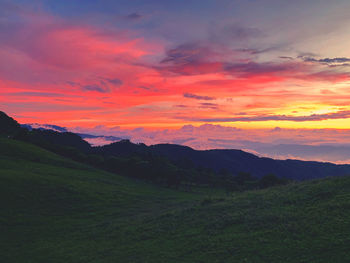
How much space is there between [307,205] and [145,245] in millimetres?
18999

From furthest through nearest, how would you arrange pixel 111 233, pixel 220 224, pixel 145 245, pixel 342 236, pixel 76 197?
1. pixel 76 197
2. pixel 111 233
3. pixel 220 224
4. pixel 145 245
5. pixel 342 236

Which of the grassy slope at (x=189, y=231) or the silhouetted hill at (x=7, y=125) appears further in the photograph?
the silhouetted hill at (x=7, y=125)

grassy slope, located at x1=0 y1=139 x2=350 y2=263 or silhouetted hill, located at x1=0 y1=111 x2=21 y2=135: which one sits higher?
silhouetted hill, located at x1=0 y1=111 x2=21 y2=135

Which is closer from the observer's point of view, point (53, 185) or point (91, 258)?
point (91, 258)

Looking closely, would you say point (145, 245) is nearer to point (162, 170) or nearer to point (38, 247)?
point (38, 247)

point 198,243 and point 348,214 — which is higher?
point 348,214

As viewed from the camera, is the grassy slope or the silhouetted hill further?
the silhouetted hill

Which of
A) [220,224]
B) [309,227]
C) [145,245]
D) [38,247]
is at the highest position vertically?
[309,227]

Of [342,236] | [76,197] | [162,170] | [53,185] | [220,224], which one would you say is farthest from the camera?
[162,170]

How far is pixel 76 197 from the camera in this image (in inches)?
2100

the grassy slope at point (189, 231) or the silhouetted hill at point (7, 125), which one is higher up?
the silhouetted hill at point (7, 125)

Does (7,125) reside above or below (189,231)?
above

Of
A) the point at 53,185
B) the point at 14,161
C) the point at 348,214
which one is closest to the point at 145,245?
the point at 348,214

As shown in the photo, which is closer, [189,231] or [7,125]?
[189,231]
